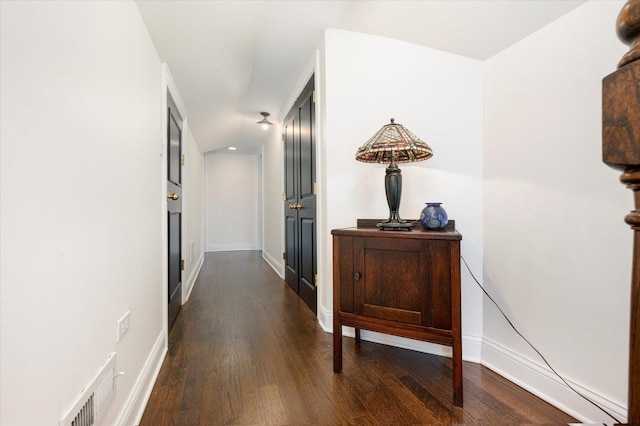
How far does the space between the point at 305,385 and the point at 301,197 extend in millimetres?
1686

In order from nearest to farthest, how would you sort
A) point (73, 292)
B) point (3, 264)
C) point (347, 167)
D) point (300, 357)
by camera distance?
1. point (3, 264)
2. point (73, 292)
3. point (300, 357)
4. point (347, 167)

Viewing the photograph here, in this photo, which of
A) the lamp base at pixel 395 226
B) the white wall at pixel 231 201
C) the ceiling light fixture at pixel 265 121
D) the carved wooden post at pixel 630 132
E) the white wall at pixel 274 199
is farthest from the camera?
the white wall at pixel 231 201

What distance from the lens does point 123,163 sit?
1151mm

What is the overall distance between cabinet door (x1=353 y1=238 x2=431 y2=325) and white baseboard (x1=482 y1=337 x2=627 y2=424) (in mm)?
557

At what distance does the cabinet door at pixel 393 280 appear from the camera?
1319 mm

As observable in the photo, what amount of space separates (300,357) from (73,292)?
1228 millimetres

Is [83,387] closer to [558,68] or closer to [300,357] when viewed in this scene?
[300,357]

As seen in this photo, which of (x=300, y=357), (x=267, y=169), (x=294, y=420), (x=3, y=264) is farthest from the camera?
(x=267, y=169)

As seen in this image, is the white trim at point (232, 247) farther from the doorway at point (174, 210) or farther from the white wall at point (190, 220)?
the doorway at point (174, 210)

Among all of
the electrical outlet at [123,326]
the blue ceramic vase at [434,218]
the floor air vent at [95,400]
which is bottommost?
the floor air vent at [95,400]

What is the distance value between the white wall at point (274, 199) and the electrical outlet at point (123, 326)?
2399 mm

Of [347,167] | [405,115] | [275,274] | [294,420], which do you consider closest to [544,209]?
[405,115]

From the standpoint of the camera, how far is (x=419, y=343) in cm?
173

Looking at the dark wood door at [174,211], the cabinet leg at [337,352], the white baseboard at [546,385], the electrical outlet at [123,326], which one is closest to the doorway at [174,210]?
the dark wood door at [174,211]
